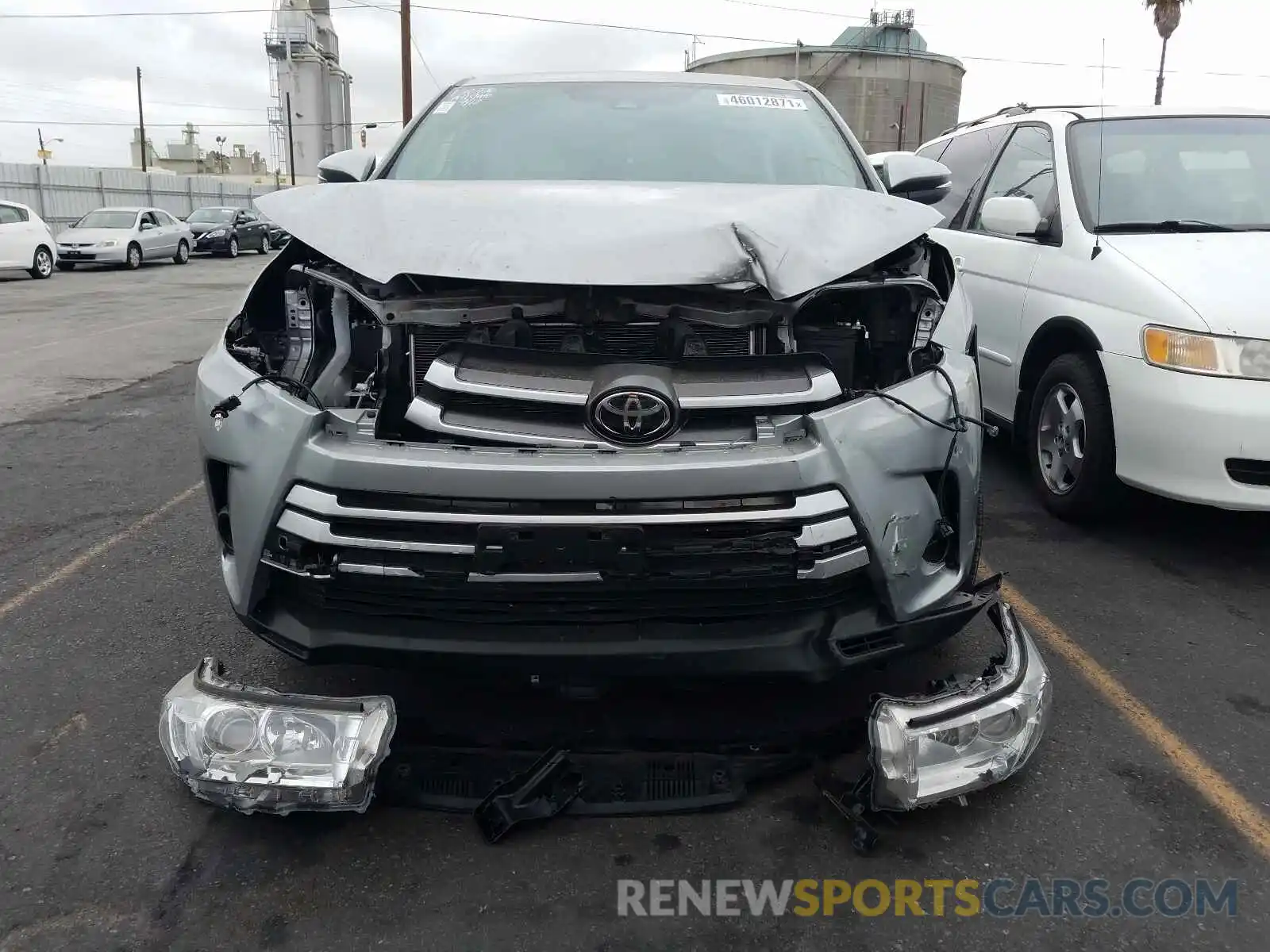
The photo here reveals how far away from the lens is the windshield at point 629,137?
3.55 meters

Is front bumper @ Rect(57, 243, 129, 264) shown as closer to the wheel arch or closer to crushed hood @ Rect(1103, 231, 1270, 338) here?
the wheel arch

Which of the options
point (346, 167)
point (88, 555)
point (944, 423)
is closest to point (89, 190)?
point (88, 555)

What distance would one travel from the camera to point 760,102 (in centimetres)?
403

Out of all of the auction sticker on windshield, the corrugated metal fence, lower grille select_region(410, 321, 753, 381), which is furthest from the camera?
the corrugated metal fence

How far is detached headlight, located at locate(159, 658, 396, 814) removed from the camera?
84.2 inches

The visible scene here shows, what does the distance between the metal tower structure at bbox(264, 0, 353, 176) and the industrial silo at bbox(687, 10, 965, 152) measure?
97.3ft

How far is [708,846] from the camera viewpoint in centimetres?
229

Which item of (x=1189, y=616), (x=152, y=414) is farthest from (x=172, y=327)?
(x=1189, y=616)

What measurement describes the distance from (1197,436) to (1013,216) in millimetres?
1409

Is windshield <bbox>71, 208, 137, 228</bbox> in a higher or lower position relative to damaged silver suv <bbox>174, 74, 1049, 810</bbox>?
higher

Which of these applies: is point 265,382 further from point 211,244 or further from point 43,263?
point 211,244

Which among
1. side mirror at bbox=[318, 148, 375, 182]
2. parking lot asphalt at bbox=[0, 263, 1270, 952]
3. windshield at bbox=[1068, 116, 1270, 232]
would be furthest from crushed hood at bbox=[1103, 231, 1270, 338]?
side mirror at bbox=[318, 148, 375, 182]

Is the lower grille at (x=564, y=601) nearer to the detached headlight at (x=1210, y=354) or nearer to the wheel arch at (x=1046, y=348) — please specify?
the detached headlight at (x=1210, y=354)

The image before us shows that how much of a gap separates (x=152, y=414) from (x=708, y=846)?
5.84 meters
